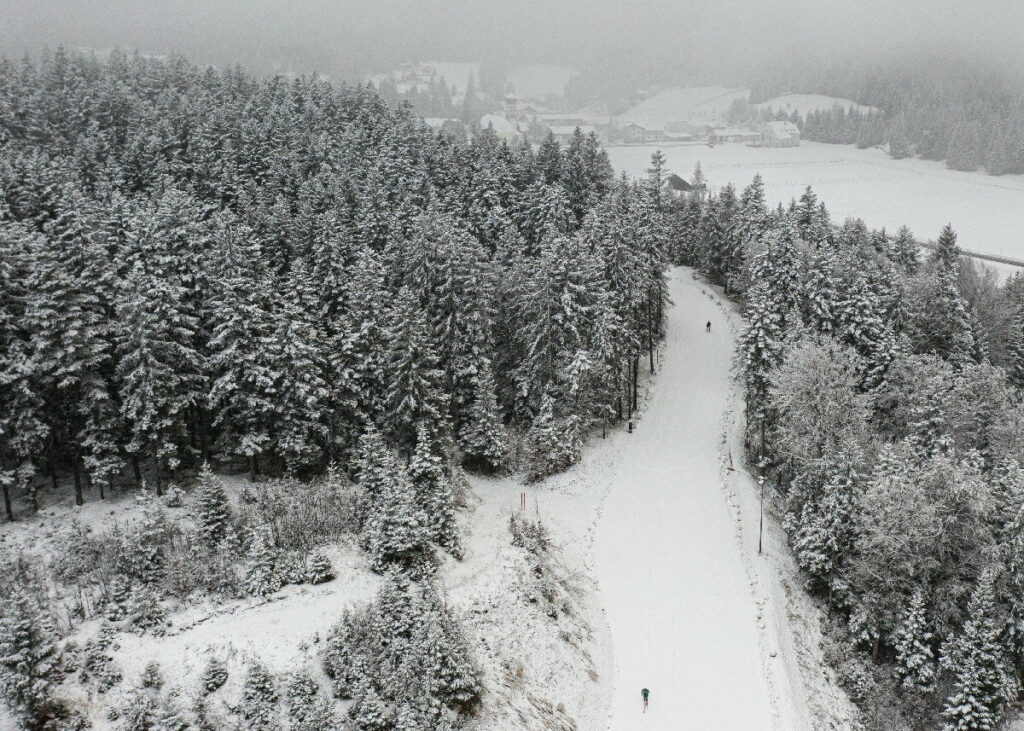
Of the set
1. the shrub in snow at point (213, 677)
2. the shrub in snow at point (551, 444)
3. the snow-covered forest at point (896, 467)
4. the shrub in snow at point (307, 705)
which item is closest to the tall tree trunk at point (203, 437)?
the shrub in snow at point (213, 677)

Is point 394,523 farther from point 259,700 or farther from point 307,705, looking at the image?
point 259,700

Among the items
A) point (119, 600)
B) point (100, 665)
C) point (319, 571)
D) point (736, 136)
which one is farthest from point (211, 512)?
point (736, 136)

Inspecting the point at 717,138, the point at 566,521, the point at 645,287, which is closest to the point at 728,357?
the point at 645,287

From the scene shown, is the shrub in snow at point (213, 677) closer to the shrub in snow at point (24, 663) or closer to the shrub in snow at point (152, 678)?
the shrub in snow at point (152, 678)

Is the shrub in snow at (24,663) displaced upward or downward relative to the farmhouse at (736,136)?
downward

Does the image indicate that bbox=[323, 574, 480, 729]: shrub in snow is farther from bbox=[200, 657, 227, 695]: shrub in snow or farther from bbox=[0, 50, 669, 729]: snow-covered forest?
bbox=[200, 657, 227, 695]: shrub in snow
